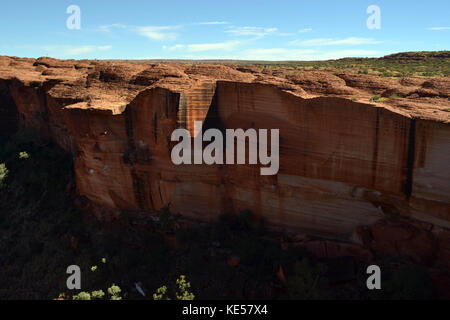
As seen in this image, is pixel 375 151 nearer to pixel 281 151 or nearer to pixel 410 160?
pixel 410 160

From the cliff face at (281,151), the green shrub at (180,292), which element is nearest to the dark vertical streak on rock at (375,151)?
the cliff face at (281,151)

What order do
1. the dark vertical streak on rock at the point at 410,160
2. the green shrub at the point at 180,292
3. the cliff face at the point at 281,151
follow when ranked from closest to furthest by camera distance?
the dark vertical streak on rock at the point at 410,160
the cliff face at the point at 281,151
the green shrub at the point at 180,292

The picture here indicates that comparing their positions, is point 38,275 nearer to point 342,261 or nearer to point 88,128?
point 88,128

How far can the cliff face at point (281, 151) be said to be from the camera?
1245 cm

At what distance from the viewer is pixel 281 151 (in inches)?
573

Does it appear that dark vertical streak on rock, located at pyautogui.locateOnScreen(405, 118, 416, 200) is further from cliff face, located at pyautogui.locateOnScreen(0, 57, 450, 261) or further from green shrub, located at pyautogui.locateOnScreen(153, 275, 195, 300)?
green shrub, located at pyautogui.locateOnScreen(153, 275, 195, 300)

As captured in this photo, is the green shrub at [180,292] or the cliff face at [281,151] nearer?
the cliff face at [281,151]

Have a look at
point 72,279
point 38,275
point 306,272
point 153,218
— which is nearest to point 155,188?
point 153,218

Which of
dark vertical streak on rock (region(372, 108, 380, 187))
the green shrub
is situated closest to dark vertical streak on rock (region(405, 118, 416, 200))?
dark vertical streak on rock (region(372, 108, 380, 187))

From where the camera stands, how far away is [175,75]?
1712cm

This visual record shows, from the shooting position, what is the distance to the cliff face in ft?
40.9

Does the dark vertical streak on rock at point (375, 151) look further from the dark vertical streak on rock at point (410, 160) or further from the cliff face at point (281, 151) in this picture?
the dark vertical streak on rock at point (410, 160)
